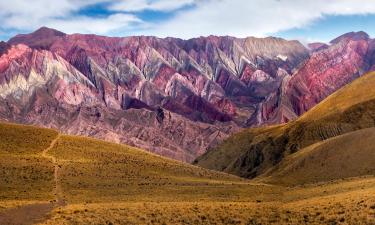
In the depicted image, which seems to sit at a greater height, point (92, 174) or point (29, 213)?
point (29, 213)

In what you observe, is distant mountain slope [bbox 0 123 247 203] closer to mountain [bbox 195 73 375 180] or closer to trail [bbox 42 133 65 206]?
trail [bbox 42 133 65 206]

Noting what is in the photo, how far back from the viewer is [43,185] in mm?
78125

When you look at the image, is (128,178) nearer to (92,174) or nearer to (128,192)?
(92,174)

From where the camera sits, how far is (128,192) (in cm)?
7588

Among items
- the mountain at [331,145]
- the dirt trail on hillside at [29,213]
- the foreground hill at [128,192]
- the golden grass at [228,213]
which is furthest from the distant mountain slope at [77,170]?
the mountain at [331,145]

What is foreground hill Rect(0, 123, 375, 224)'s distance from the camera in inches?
1973

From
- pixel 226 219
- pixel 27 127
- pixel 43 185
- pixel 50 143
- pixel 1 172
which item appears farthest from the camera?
pixel 27 127

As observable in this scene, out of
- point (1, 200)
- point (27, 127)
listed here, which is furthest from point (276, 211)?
point (27, 127)

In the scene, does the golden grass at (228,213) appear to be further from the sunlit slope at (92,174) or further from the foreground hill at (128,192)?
the sunlit slope at (92,174)

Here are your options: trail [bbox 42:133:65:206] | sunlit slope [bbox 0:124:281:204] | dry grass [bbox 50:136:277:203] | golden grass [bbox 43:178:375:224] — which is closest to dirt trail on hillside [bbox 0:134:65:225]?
trail [bbox 42:133:65:206]

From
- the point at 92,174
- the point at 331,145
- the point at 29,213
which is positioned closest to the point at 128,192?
the point at 92,174

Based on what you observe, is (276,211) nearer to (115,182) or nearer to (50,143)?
(115,182)

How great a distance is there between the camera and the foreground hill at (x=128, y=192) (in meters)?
50.1

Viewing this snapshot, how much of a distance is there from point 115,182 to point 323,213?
151 ft
